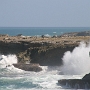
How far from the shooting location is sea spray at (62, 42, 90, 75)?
5644 centimetres

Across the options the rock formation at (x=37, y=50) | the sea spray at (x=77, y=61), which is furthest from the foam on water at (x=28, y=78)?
the rock formation at (x=37, y=50)

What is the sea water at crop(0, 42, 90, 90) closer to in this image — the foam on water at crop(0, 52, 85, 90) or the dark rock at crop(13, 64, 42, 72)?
the foam on water at crop(0, 52, 85, 90)

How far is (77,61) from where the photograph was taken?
59781 millimetres

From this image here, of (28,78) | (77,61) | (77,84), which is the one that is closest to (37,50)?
A: (77,61)

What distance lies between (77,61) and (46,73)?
746 centimetres

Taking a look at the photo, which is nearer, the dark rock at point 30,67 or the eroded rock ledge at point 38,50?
the dark rock at point 30,67

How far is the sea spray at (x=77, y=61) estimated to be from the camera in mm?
56438

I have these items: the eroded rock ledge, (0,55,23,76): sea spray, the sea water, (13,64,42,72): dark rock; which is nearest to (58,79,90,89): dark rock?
the sea water

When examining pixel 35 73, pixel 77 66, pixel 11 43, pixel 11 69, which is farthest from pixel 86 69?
pixel 11 43

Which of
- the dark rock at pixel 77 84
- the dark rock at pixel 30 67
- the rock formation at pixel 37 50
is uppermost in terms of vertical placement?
the rock formation at pixel 37 50

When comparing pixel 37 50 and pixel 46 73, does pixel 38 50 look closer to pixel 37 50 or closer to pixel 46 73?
pixel 37 50

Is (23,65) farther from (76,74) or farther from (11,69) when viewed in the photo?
(76,74)

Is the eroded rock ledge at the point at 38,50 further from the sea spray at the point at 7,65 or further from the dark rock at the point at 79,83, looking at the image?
the dark rock at the point at 79,83

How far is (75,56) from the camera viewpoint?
61.0 meters
